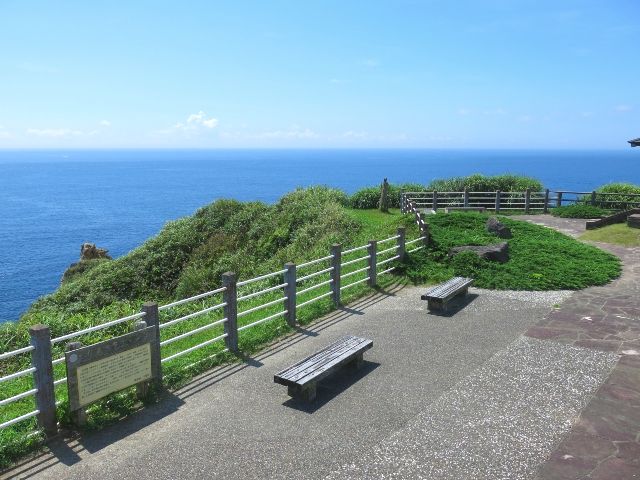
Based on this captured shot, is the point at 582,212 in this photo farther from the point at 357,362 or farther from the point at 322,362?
the point at 322,362

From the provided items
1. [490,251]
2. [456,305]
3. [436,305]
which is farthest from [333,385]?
[490,251]

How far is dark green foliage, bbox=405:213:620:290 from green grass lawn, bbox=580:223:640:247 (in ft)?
6.30

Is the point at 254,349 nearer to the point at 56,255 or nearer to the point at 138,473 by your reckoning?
the point at 138,473

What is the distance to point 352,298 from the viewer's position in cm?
1173

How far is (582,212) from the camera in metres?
23.8

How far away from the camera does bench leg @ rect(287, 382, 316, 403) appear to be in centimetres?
672

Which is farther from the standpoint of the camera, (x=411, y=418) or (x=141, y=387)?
(x=141, y=387)

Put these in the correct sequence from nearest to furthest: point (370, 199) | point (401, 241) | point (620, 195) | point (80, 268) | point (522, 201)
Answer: point (401, 241), point (620, 195), point (522, 201), point (370, 199), point (80, 268)

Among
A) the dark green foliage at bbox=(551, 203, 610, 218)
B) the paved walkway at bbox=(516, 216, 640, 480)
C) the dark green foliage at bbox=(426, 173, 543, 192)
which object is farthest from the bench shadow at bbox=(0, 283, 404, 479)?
the dark green foliage at bbox=(426, 173, 543, 192)

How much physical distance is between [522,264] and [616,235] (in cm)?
728

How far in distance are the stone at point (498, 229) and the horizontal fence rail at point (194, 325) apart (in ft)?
10.9

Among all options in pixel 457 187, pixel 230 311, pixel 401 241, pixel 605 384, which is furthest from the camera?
pixel 457 187

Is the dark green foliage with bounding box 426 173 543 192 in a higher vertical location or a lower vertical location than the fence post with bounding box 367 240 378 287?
higher

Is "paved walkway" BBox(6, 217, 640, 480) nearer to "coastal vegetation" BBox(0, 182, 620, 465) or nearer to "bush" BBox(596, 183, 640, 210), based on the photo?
"coastal vegetation" BBox(0, 182, 620, 465)
